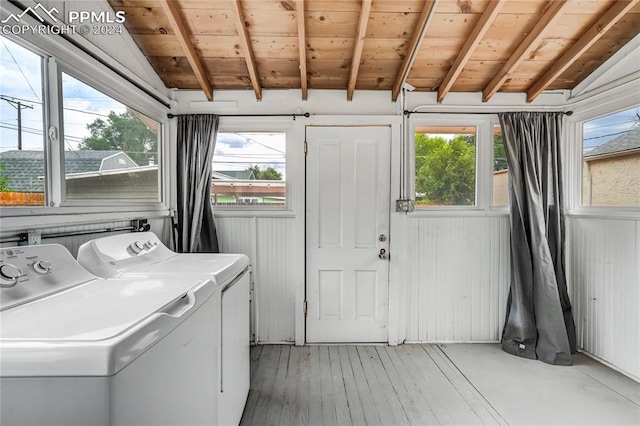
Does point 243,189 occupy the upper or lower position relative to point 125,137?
lower

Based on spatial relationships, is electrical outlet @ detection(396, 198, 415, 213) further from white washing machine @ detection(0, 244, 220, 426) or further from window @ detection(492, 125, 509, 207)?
white washing machine @ detection(0, 244, 220, 426)

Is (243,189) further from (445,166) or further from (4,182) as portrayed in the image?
(445,166)

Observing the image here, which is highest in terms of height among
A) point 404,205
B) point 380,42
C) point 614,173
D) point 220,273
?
point 380,42

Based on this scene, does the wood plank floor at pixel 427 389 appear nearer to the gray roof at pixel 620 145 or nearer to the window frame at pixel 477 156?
the window frame at pixel 477 156

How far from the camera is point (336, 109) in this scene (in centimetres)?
269

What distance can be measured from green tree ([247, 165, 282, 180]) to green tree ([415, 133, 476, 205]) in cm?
129

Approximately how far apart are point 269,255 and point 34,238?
5.29 feet

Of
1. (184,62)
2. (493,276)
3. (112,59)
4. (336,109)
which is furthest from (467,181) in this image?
(112,59)

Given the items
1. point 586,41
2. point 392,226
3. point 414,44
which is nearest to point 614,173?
point 586,41

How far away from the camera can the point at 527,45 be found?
211 cm

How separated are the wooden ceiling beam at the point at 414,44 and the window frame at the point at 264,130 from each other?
94 cm

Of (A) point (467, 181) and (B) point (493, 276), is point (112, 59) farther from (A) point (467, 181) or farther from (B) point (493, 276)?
(B) point (493, 276)

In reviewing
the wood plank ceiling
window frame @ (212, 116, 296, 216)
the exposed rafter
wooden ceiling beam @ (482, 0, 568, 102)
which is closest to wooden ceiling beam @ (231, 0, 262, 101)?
the wood plank ceiling

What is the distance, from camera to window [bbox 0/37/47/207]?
1.31 metres
